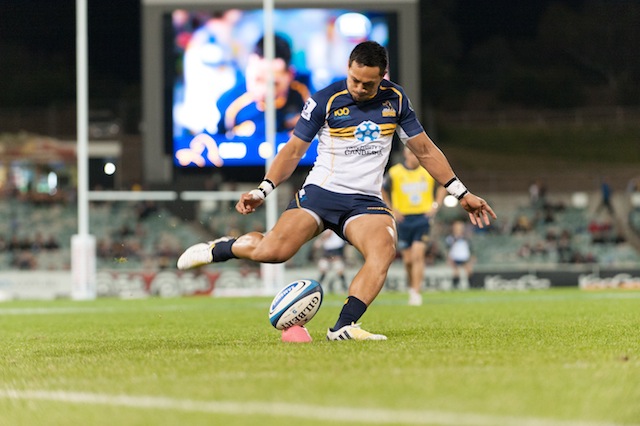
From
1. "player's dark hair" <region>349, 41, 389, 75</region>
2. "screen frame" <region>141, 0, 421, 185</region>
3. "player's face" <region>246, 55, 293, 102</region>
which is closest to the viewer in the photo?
"player's dark hair" <region>349, 41, 389, 75</region>

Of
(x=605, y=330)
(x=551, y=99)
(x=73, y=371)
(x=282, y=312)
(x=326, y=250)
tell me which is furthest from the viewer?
(x=551, y=99)

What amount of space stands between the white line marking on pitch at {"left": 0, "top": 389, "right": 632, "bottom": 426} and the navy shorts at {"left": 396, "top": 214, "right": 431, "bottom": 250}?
382 inches

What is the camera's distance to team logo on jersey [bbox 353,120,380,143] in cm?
760

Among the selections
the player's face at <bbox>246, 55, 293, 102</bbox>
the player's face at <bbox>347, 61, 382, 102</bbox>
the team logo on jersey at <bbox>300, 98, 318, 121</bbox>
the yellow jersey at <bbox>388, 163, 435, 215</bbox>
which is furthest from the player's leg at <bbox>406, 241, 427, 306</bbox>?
the player's face at <bbox>246, 55, 293, 102</bbox>

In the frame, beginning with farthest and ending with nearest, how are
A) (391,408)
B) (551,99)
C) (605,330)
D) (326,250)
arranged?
(551,99), (326,250), (605,330), (391,408)

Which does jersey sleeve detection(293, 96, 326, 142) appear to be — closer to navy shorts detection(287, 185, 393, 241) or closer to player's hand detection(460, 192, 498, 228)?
navy shorts detection(287, 185, 393, 241)

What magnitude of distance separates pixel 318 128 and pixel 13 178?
35688mm

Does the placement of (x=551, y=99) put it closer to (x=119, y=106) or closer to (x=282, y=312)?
(x=119, y=106)

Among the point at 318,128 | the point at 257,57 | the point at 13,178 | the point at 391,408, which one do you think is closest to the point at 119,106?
the point at 13,178

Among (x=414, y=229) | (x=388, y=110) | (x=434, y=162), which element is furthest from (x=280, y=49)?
(x=388, y=110)

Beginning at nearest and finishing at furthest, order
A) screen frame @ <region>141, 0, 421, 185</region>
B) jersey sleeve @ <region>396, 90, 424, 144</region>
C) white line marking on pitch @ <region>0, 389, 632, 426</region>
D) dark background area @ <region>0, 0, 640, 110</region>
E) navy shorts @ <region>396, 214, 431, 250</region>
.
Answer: white line marking on pitch @ <region>0, 389, 632, 426</region> < jersey sleeve @ <region>396, 90, 424, 144</region> < navy shorts @ <region>396, 214, 431, 250</region> < screen frame @ <region>141, 0, 421, 185</region> < dark background area @ <region>0, 0, 640, 110</region>

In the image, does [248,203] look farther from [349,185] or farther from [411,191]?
[411,191]

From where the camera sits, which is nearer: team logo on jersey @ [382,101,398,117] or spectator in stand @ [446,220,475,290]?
team logo on jersey @ [382,101,398,117]

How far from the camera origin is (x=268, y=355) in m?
6.23
